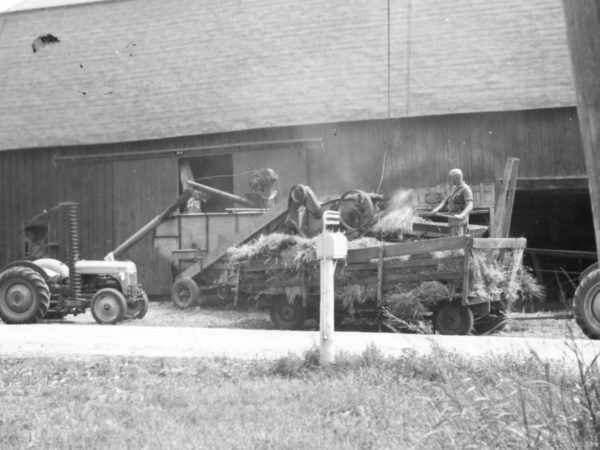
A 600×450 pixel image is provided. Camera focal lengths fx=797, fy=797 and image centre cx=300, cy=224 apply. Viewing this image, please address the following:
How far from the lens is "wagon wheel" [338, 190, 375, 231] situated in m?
13.2

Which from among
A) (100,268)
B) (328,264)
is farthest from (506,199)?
(100,268)

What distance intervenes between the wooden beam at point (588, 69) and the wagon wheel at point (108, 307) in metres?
10.8

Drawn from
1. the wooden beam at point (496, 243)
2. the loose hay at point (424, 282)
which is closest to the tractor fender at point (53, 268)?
the loose hay at point (424, 282)

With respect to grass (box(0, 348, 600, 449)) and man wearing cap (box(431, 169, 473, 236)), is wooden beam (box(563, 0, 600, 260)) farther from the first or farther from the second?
man wearing cap (box(431, 169, 473, 236))

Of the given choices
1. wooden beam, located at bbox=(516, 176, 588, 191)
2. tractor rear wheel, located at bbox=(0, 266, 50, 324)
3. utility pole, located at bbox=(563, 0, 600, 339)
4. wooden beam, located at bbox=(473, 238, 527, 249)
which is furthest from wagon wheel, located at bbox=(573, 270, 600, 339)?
tractor rear wheel, located at bbox=(0, 266, 50, 324)

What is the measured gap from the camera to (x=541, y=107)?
1773cm

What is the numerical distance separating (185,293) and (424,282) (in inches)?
253

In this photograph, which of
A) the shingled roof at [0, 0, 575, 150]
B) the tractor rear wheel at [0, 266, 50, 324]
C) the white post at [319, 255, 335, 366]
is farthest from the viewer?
the shingled roof at [0, 0, 575, 150]

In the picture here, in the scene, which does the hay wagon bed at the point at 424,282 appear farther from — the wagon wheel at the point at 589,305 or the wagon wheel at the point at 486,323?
the wagon wheel at the point at 589,305

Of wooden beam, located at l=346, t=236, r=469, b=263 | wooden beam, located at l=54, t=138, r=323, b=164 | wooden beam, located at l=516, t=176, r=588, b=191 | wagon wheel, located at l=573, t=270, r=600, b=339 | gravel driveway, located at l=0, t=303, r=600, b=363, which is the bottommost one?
gravel driveway, located at l=0, t=303, r=600, b=363

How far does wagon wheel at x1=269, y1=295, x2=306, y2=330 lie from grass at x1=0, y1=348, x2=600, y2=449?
521 centimetres

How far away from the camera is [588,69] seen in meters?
3.83

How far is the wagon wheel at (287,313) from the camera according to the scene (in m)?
13.0

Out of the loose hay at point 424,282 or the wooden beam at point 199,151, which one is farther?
the wooden beam at point 199,151
